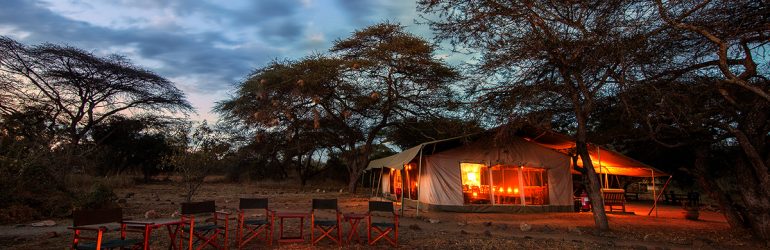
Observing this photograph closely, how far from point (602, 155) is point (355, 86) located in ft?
30.8

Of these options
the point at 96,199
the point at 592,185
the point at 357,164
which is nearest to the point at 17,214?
the point at 96,199

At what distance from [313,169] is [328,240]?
24.7 m

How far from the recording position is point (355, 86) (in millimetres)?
19078

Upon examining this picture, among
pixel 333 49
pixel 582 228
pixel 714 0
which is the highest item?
pixel 333 49

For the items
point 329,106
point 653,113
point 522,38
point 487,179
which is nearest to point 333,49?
point 329,106

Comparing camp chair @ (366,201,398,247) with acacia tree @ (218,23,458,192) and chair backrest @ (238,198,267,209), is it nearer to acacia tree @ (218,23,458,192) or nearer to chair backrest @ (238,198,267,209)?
chair backrest @ (238,198,267,209)

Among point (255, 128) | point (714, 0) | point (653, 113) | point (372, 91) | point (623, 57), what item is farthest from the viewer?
point (255, 128)

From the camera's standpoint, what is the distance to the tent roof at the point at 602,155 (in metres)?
12.7

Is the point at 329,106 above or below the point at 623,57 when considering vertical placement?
above

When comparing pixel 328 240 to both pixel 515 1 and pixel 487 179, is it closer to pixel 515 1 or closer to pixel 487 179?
pixel 515 1

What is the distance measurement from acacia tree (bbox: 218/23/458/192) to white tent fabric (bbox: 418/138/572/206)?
542 centimetres

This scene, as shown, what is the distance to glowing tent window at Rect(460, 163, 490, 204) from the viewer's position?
13336 mm

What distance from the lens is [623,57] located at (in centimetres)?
747

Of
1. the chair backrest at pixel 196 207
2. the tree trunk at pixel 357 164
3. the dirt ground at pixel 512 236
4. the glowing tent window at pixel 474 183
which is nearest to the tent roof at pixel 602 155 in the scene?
the glowing tent window at pixel 474 183
